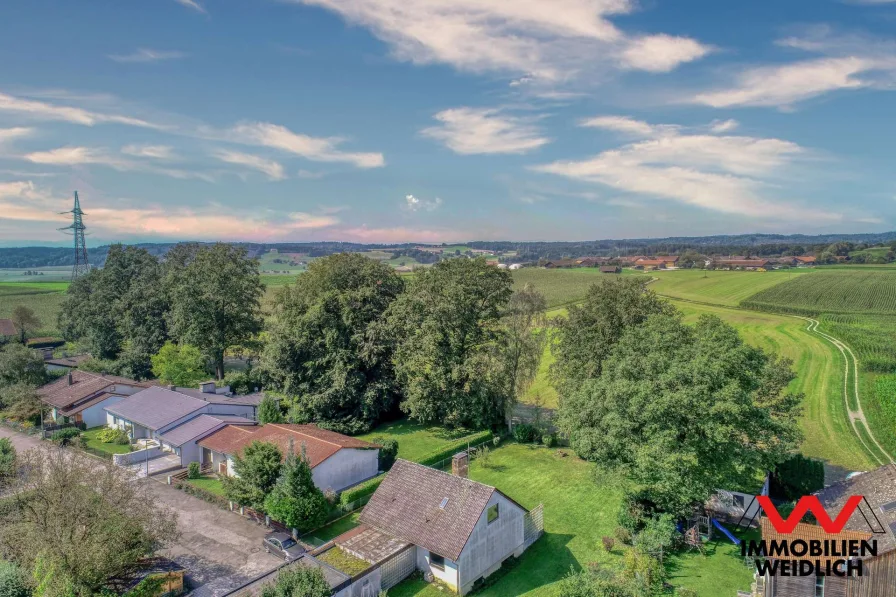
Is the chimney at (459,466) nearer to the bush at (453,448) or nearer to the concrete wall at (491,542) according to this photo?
the concrete wall at (491,542)

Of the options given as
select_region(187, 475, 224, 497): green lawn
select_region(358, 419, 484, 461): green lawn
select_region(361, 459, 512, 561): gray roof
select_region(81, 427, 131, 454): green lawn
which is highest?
select_region(361, 459, 512, 561): gray roof

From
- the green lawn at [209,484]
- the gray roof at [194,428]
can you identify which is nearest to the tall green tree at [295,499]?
the green lawn at [209,484]

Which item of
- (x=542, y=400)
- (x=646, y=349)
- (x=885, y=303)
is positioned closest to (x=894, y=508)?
(x=646, y=349)

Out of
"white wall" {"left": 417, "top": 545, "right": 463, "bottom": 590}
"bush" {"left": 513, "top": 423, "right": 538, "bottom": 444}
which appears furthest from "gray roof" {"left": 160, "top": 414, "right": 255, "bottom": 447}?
"white wall" {"left": 417, "top": 545, "right": 463, "bottom": 590}

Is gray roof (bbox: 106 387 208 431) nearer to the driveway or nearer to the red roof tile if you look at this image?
the red roof tile

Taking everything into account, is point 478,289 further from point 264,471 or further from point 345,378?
point 264,471

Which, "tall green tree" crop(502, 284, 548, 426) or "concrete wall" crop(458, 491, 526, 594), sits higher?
"tall green tree" crop(502, 284, 548, 426)
